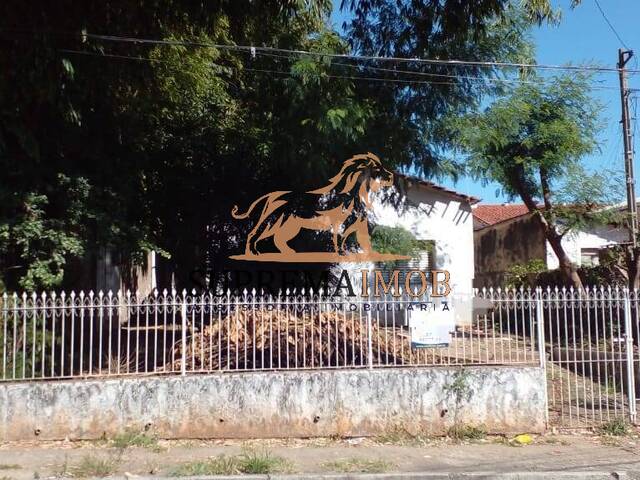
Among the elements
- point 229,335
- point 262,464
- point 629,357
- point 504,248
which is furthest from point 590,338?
point 504,248

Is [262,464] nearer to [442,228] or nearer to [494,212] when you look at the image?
[442,228]

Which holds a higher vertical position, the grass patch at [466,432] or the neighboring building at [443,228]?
the neighboring building at [443,228]

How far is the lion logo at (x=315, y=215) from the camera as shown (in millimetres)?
11312

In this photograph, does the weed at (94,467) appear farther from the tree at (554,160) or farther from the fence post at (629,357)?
the tree at (554,160)

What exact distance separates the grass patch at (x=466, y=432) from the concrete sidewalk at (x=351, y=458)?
85 millimetres

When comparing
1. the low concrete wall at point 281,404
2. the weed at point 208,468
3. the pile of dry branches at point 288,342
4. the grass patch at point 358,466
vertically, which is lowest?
the grass patch at point 358,466

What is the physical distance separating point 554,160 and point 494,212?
12.4 metres

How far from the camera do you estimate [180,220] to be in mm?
12148

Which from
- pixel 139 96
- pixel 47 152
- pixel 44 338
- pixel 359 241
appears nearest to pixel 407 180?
pixel 359 241

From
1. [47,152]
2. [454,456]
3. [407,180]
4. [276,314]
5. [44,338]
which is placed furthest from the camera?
[407,180]

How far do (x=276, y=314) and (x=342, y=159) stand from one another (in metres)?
3.78

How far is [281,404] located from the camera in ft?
23.1

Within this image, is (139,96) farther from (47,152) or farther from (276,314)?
(276,314)

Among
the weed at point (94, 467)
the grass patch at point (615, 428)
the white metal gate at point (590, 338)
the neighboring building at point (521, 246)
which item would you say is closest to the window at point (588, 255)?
the neighboring building at point (521, 246)
